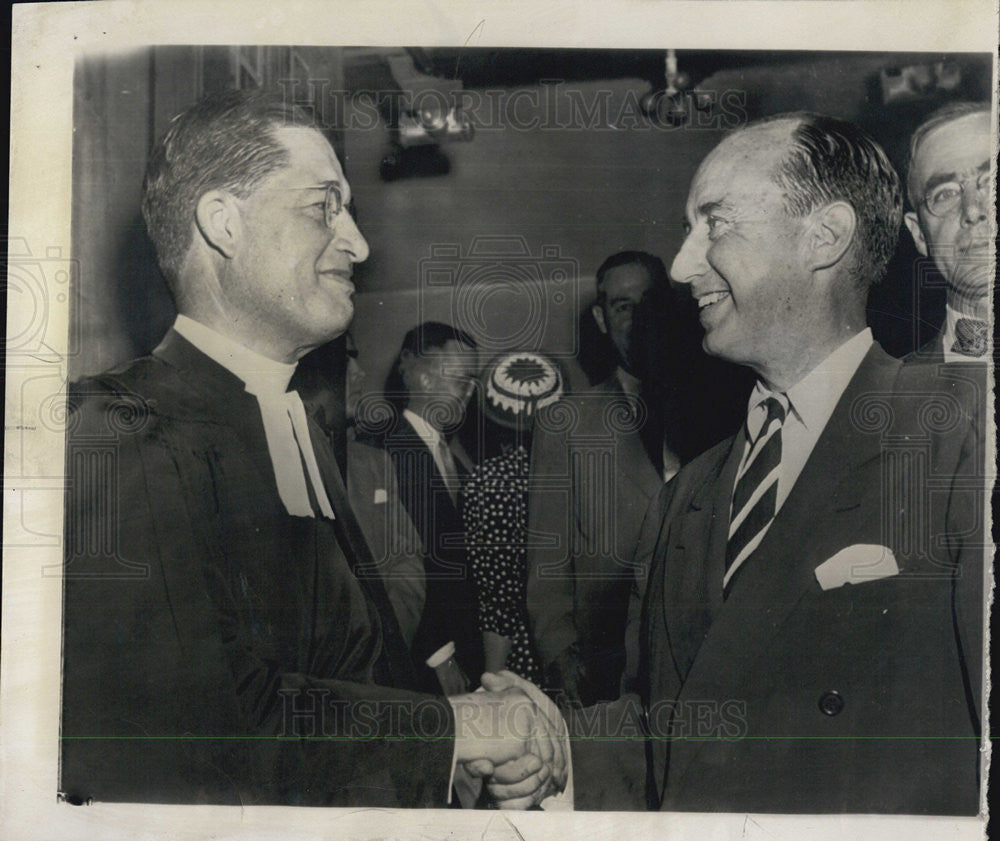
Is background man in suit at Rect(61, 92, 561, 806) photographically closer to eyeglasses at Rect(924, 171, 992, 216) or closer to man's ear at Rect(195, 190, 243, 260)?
man's ear at Rect(195, 190, 243, 260)

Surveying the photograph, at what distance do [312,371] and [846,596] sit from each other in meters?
1.46

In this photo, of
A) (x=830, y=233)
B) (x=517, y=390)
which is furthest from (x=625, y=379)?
(x=830, y=233)

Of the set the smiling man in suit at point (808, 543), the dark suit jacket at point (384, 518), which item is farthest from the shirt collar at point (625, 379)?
the dark suit jacket at point (384, 518)

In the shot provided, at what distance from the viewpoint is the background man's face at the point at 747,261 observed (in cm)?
223

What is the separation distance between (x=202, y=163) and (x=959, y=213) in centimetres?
194

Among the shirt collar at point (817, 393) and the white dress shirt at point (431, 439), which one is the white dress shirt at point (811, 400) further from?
the white dress shirt at point (431, 439)

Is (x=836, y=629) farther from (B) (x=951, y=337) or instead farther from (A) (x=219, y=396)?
(A) (x=219, y=396)

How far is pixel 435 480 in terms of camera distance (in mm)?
2254

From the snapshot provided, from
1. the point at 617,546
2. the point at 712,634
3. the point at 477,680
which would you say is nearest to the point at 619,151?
the point at 617,546

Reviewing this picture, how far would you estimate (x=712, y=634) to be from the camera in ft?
7.29

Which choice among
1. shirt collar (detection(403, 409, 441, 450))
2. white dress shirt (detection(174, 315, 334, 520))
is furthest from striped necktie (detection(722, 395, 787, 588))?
white dress shirt (detection(174, 315, 334, 520))

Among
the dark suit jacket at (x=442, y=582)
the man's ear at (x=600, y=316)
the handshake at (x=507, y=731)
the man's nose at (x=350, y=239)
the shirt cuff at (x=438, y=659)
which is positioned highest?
the man's nose at (x=350, y=239)

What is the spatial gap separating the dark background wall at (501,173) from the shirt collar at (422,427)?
4.9 inches

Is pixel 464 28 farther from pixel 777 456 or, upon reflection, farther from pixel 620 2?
pixel 777 456
